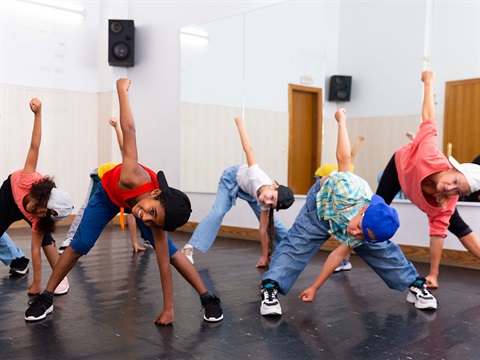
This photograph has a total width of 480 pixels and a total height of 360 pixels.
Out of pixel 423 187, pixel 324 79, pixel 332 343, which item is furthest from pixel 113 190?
pixel 324 79

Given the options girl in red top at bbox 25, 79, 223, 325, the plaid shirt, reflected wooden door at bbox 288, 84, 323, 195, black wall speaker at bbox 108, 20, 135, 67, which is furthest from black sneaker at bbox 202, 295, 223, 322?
black wall speaker at bbox 108, 20, 135, 67

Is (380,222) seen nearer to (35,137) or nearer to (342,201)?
(342,201)

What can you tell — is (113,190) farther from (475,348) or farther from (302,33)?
(302,33)

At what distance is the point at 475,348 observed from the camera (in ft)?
6.93

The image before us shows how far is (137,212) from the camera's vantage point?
2.05 m

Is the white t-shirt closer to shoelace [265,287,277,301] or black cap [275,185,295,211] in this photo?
black cap [275,185,295,211]

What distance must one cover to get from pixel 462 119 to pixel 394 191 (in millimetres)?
2382

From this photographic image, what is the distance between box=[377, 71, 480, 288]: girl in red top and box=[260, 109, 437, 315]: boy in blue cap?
1.43 ft

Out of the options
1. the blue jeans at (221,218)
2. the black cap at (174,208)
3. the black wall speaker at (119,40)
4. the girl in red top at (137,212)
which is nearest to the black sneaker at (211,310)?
the girl in red top at (137,212)

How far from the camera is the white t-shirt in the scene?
3.44 metres

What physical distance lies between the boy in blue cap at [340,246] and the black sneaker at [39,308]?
98 centimetres

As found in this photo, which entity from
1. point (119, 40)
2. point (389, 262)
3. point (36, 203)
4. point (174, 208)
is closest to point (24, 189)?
point (36, 203)

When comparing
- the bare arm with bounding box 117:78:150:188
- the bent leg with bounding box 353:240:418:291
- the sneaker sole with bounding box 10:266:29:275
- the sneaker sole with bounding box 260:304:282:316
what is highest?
the bare arm with bounding box 117:78:150:188

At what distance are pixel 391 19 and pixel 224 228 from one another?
2868mm
